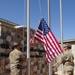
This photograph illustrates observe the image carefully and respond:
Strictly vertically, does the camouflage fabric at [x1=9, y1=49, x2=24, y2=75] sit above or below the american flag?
below

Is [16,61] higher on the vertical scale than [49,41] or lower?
lower

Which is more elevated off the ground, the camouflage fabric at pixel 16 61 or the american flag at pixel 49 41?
the american flag at pixel 49 41

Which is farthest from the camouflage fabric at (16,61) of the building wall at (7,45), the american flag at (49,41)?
the american flag at (49,41)

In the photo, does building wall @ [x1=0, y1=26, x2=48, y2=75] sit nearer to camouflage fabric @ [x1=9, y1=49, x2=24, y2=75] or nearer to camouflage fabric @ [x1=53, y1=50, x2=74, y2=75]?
camouflage fabric @ [x1=9, y1=49, x2=24, y2=75]

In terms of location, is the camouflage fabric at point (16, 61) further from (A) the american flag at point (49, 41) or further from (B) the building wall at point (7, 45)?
(A) the american flag at point (49, 41)

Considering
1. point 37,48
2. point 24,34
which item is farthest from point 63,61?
point 37,48

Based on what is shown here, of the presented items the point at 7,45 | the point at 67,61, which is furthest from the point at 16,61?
the point at 67,61

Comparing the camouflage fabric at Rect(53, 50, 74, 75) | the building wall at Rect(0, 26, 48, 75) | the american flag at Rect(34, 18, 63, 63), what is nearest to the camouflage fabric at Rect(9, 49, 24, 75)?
the building wall at Rect(0, 26, 48, 75)

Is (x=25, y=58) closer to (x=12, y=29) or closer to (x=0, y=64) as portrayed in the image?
(x=0, y=64)

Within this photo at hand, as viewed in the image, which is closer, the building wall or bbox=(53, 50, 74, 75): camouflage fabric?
bbox=(53, 50, 74, 75): camouflage fabric

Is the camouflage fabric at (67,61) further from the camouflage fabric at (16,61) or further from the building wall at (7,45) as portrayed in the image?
the building wall at (7,45)

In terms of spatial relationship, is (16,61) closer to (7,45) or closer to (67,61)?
(7,45)

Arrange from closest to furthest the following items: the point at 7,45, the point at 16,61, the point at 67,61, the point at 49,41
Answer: the point at 16,61 < the point at 67,61 < the point at 49,41 < the point at 7,45

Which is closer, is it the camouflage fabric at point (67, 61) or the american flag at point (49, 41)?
the camouflage fabric at point (67, 61)
